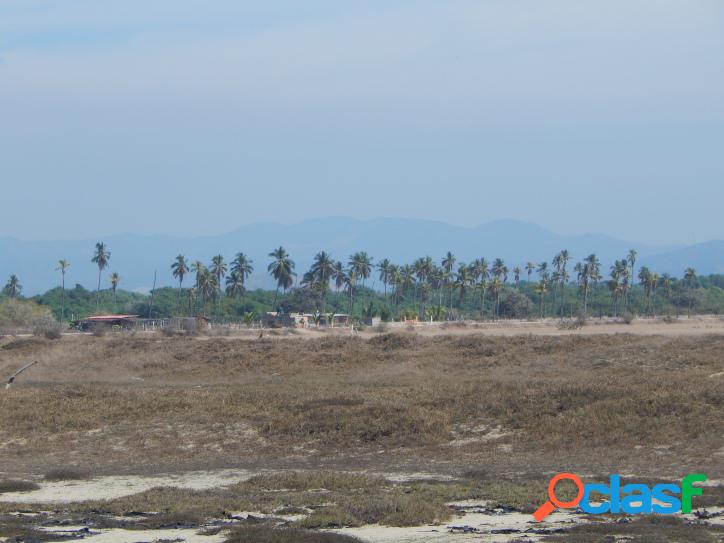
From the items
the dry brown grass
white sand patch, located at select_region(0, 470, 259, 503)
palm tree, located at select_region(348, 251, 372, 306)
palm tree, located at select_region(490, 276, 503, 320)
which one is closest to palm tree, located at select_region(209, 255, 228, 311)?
palm tree, located at select_region(348, 251, 372, 306)

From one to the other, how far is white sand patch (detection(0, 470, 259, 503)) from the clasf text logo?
10.1m

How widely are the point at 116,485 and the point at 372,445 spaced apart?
31.1 ft

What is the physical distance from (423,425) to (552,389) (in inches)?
246

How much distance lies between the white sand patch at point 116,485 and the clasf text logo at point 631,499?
10.1 m

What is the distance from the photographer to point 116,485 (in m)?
28.4

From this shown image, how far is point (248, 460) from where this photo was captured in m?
33.6

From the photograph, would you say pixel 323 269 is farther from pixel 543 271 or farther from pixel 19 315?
pixel 19 315

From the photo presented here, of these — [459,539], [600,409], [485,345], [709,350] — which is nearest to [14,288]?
[485,345]

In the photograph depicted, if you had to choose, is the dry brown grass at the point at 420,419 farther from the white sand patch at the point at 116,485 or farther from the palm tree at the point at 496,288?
the palm tree at the point at 496,288

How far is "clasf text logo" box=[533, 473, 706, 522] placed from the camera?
20703 millimetres

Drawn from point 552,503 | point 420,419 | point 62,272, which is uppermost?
point 62,272

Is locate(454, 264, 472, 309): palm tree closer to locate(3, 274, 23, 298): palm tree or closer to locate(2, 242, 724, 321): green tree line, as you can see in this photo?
locate(2, 242, 724, 321): green tree line

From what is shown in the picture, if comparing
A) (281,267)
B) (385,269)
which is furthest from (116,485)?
(385,269)

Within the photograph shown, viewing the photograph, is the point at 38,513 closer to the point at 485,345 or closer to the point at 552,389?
the point at 552,389
